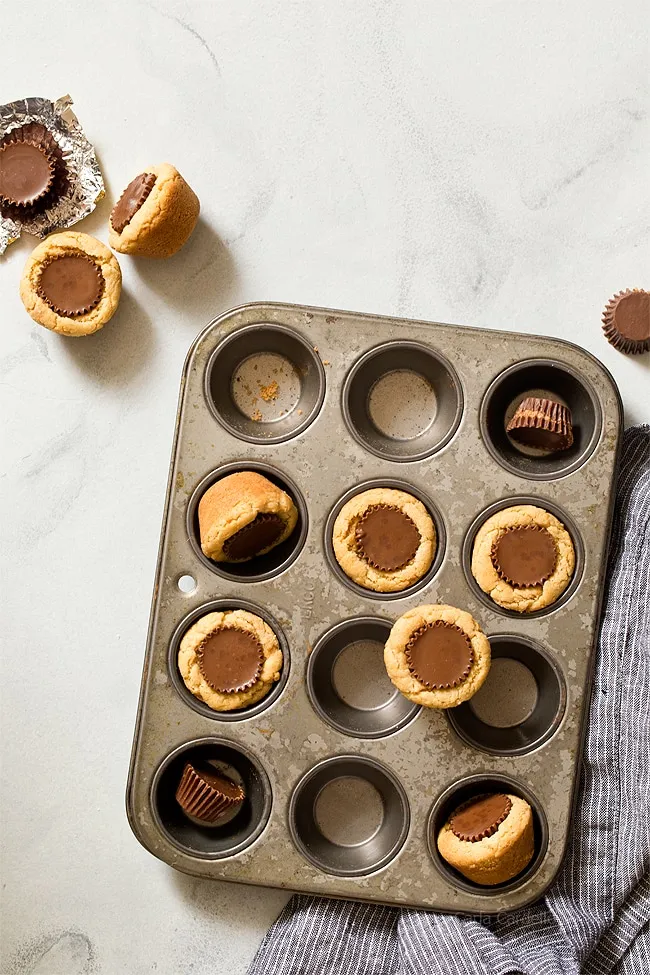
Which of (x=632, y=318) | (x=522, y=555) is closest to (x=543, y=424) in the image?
(x=522, y=555)

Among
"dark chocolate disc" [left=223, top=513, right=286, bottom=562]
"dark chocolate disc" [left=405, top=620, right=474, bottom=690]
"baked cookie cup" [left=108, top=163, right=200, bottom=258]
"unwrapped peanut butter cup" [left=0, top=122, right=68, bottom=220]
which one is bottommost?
"dark chocolate disc" [left=405, top=620, right=474, bottom=690]

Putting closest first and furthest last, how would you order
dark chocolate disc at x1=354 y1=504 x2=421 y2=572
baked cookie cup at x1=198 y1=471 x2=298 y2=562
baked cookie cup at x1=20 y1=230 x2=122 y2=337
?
baked cookie cup at x1=198 y1=471 x2=298 y2=562 → dark chocolate disc at x1=354 y1=504 x2=421 y2=572 → baked cookie cup at x1=20 y1=230 x2=122 y2=337

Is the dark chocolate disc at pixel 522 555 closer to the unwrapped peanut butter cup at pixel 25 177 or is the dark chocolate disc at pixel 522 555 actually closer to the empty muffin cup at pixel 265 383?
the empty muffin cup at pixel 265 383

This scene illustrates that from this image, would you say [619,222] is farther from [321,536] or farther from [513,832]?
[513,832]

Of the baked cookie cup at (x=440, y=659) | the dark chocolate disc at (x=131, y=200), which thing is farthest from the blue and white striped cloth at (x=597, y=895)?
the dark chocolate disc at (x=131, y=200)

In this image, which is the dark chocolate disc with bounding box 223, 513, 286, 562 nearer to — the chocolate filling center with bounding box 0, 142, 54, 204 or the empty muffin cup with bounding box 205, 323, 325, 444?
the empty muffin cup with bounding box 205, 323, 325, 444

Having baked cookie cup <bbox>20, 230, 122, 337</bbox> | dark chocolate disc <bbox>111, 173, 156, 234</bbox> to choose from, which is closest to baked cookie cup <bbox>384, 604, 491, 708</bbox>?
baked cookie cup <bbox>20, 230, 122, 337</bbox>

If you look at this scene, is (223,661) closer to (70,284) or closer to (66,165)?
(70,284)
